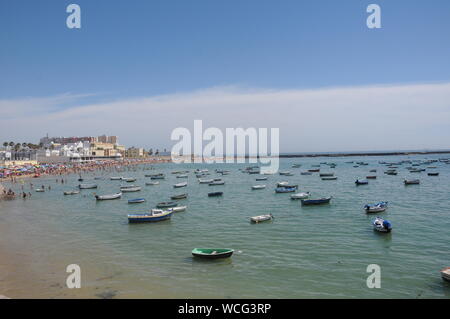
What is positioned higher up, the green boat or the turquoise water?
the green boat

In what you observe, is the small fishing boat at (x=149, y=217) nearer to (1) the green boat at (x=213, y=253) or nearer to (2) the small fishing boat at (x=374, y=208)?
(1) the green boat at (x=213, y=253)

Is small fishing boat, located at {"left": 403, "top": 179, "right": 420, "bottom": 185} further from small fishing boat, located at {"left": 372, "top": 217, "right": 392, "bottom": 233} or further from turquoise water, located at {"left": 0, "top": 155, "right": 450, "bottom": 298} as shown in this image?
small fishing boat, located at {"left": 372, "top": 217, "right": 392, "bottom": 233}

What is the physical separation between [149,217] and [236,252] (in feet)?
42.8

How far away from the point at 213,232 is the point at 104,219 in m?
14.3

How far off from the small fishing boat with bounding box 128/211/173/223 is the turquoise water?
3.21ft

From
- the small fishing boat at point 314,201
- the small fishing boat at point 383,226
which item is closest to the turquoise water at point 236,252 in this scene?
the small fishing boat at point 383,226

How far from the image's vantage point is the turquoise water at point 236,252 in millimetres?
16922

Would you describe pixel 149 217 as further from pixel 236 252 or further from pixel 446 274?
pixel 446 274

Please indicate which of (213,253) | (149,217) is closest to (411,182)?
(149,217)

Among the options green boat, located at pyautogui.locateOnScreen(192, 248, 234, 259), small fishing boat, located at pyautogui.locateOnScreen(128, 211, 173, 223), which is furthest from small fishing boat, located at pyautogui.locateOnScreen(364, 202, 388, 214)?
small fishing boat, located at pyautogui.locateOnScreen(128, 211, 173, 223)

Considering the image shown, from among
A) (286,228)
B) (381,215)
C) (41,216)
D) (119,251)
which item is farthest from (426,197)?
(41,216)

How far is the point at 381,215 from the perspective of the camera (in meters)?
32.9

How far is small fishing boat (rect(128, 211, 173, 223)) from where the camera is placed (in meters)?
32.2
